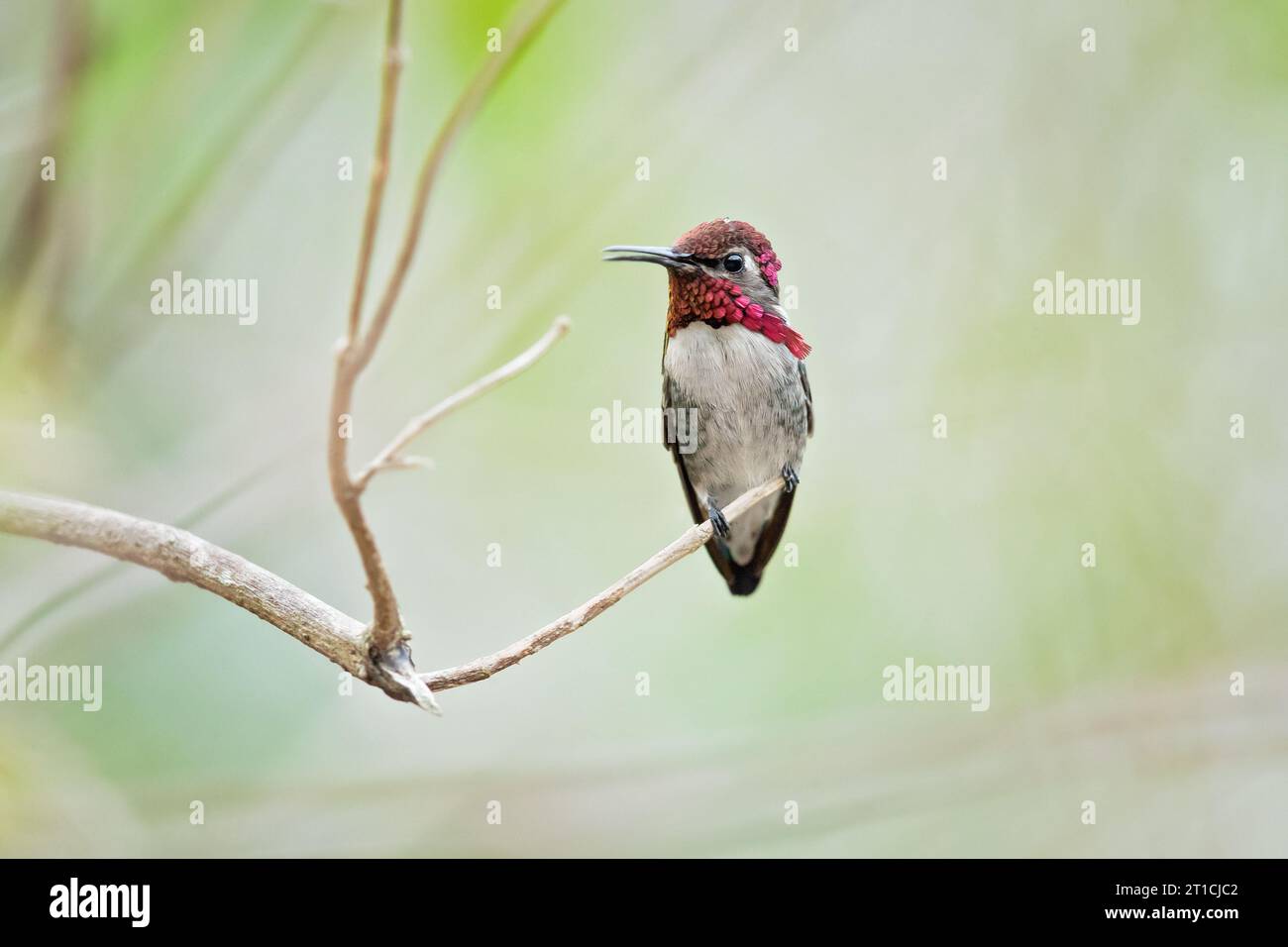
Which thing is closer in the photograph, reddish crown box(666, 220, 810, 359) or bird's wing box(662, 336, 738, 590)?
reddish crown box(666, 220, 810, 359)

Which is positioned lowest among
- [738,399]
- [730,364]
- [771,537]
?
[771,537]

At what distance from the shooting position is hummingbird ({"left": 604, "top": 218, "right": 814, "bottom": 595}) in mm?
3582

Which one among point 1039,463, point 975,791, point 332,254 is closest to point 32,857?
point 332,254

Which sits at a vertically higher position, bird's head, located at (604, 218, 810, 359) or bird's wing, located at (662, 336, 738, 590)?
bird's head, located at (604, 218, 810, 359)

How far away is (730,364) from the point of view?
3.66m

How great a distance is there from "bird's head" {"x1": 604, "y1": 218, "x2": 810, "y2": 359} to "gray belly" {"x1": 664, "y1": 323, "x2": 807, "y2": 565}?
0.04 meters

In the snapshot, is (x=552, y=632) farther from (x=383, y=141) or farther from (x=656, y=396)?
(x=656, y=396)

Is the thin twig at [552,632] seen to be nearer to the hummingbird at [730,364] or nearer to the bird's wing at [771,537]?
the hummingbird at [730,364]

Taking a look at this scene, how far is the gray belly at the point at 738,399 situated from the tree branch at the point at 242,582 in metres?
1.93

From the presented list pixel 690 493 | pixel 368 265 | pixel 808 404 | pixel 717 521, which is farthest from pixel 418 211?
pixel 690 493

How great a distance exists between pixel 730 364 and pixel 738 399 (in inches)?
4.9

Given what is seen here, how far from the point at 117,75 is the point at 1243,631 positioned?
14.0 ft

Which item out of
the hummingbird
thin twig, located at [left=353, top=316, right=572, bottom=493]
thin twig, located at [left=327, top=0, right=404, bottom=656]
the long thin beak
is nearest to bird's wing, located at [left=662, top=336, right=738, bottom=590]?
the hummingbird

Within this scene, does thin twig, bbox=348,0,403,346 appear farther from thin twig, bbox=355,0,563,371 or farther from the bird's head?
the bird's head
